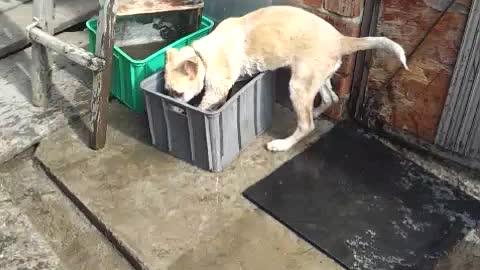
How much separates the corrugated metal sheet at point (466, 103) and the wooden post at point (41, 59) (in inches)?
60.9

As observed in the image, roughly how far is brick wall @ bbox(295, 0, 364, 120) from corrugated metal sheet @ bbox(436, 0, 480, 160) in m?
0.39

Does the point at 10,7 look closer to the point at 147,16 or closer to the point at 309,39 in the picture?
the point at 147,16

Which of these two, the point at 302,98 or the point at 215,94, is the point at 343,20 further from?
the point at 215,94

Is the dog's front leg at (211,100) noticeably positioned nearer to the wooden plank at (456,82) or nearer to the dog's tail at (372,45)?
the dog's tail at (372,45)

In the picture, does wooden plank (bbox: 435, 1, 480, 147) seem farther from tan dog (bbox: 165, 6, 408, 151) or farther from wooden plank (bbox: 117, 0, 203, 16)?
wooden plank (bbox: 117, 0, 203, 16)

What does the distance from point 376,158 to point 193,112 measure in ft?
2.41

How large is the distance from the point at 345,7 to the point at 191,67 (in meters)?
0.61

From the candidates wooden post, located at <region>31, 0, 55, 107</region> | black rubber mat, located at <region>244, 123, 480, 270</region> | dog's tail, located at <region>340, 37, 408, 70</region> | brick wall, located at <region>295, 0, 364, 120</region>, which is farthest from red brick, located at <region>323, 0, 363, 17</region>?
wooden post, located at <region>31, 0, 55, 107</region>

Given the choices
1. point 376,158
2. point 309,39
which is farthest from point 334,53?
point 376,158

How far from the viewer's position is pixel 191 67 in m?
2.08

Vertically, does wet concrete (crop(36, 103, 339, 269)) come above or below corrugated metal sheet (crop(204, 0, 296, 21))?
below

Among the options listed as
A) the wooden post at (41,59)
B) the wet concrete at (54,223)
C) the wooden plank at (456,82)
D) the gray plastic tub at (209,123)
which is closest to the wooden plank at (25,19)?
the wooden post at (41,59)

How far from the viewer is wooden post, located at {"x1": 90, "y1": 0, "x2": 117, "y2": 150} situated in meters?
2.07

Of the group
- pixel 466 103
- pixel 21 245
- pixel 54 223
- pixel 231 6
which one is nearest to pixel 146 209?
pixel 54 223
